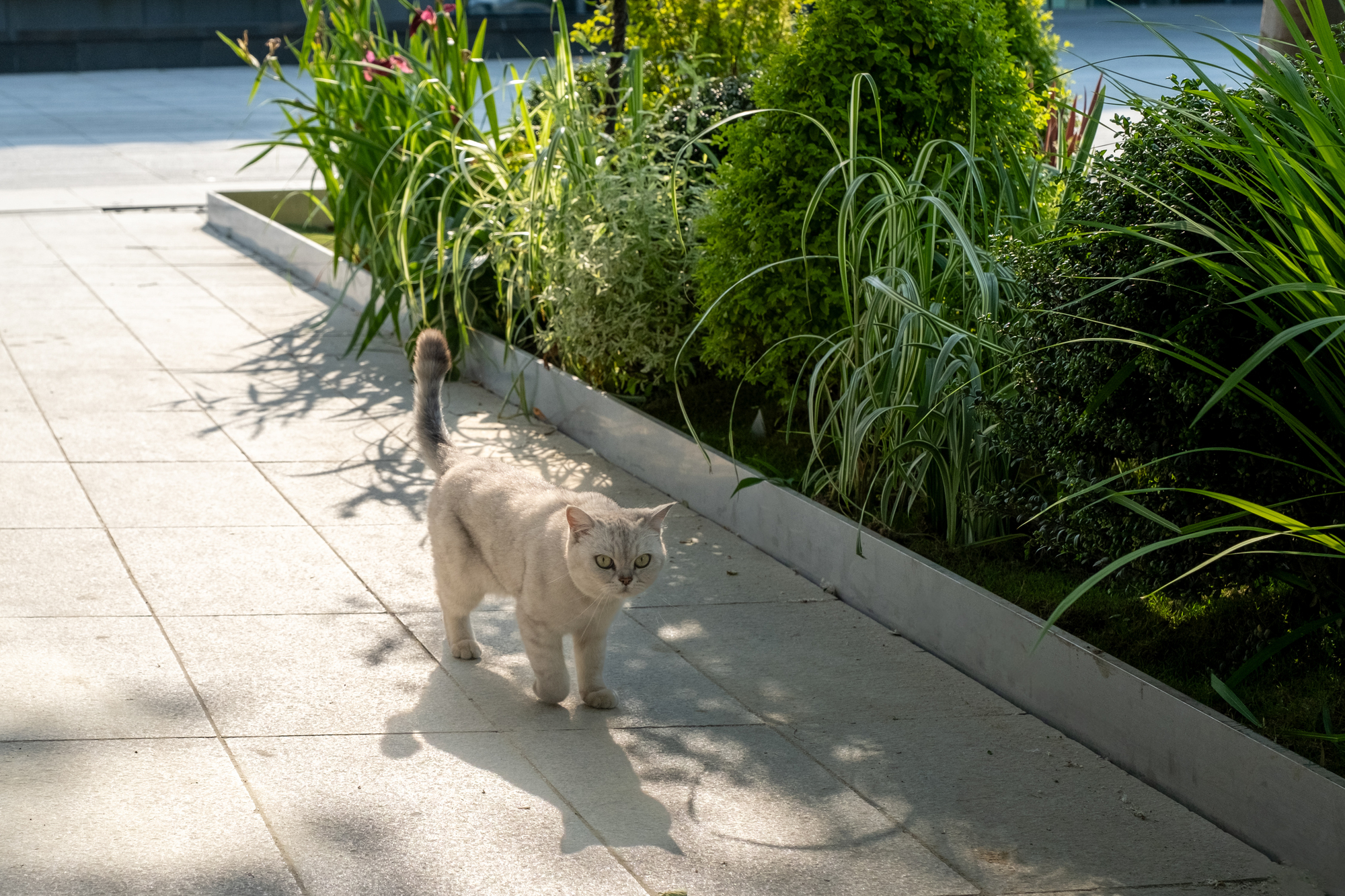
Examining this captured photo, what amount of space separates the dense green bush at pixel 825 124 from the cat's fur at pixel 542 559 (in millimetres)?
1654

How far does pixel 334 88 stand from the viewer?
27.6ft

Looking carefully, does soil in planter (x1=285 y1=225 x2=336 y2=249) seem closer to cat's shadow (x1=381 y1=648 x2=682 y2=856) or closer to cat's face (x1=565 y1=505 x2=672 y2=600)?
cat's shadow (x1=381 y1=648 x2=682 y2=856)

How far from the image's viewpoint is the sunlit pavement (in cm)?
304

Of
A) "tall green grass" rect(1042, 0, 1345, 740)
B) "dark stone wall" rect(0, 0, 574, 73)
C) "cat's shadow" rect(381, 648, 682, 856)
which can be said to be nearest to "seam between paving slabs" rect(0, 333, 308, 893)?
"cat's shadow" rect(381, 648, 682, 856)

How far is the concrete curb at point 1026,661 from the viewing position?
307cm

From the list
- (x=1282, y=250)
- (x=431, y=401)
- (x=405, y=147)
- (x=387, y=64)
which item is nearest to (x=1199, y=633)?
(x=1282, y=250)

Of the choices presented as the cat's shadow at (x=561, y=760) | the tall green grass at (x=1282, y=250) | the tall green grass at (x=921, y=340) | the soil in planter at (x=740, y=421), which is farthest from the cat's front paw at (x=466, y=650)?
the tall green grass at (x=1282, y=250)

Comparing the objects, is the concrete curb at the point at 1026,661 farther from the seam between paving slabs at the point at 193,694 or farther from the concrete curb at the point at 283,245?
the concrete curb at the point at 283,245

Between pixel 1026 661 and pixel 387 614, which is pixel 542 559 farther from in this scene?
pixel 1026 661

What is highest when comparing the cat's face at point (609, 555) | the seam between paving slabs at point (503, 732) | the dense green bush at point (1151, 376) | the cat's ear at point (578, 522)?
the dense green bush at point (1151, 376)

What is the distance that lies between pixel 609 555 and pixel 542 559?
262 millimetres

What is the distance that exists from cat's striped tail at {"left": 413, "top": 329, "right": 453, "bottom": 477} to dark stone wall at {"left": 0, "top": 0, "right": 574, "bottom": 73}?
23.4 metres

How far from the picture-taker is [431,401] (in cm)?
441

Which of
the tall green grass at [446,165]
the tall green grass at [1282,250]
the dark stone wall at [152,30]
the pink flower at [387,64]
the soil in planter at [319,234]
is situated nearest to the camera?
the tall green grass at [1282,250]
